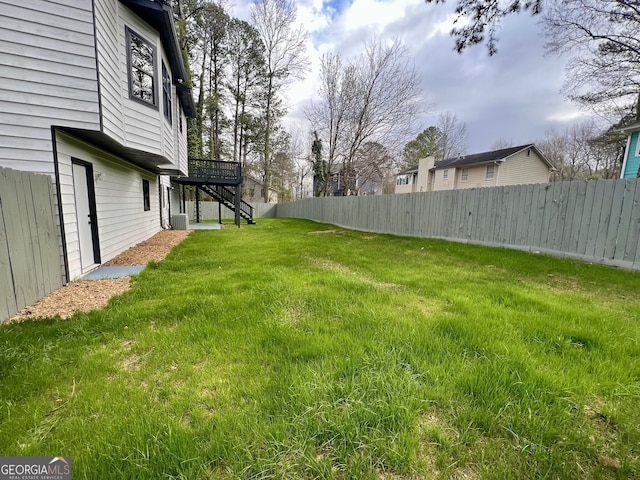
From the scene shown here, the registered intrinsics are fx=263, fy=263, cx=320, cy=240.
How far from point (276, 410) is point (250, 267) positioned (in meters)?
3.77

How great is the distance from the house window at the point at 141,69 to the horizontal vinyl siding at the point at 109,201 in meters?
1.64

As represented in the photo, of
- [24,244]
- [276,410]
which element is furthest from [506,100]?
[24,244]

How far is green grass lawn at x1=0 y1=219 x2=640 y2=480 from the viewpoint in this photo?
4.40ft

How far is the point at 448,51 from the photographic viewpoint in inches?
166

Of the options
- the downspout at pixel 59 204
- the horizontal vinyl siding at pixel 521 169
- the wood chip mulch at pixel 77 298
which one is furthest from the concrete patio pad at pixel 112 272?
the horizontal vinyl siding at pixel 521 169

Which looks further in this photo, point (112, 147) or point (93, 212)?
point (112, 147)

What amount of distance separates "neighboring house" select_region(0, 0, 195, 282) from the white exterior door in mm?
19

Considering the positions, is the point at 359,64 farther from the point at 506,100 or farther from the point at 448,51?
the point at 448,51

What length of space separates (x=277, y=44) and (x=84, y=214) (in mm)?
21801

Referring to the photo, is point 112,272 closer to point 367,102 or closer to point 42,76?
point 42,76

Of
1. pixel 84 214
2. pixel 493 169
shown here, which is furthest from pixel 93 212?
pixel 493 169

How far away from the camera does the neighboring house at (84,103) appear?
3842 millimetres

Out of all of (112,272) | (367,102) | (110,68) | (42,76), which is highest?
(367,102)

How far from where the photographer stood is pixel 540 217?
6.46 m
